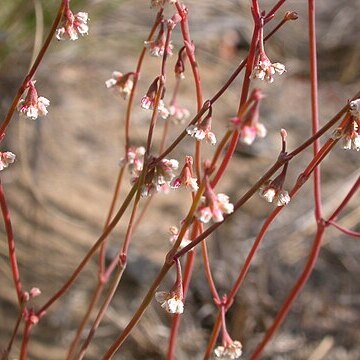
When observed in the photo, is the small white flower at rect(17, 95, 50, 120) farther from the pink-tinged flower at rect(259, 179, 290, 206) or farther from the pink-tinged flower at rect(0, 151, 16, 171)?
the pink-tinged flower at rect(259, 179, 290, 206)

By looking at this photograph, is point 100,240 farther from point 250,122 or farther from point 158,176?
point 250,122

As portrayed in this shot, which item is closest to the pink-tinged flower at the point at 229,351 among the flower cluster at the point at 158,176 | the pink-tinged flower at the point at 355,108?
the flower cluster at the point at 158,176

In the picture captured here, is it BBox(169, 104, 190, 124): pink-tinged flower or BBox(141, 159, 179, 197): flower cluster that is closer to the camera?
BBox(141, 159, 179, 197): flower cluster

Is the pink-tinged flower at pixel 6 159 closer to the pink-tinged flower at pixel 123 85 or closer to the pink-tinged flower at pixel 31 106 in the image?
the pink-tinged flower at pixel 31 106

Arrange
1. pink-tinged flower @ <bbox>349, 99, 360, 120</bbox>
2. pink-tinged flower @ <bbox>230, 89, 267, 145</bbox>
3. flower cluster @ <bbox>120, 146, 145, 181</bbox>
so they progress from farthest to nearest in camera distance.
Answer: flower cluster @ <bbox>120, 146, 145, 181</bbox> < pink-tinged flower @ <bbox>349, 99, 360, 120</bbox> < pink-tinged flower @ <bbox>230, 89, 267, 145</bbox>

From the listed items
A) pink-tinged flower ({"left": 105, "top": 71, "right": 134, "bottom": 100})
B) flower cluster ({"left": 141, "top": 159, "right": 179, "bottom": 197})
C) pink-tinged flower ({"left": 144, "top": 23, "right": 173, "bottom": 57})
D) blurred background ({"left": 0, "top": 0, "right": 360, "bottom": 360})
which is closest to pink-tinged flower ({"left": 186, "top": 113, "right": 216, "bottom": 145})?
flower cluster ({"left": 141, "top": 159, "right": 179, "bottom": 197})

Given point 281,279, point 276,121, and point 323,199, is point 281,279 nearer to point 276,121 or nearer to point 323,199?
point 323,199

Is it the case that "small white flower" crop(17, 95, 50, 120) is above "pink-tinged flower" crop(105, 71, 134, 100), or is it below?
below
